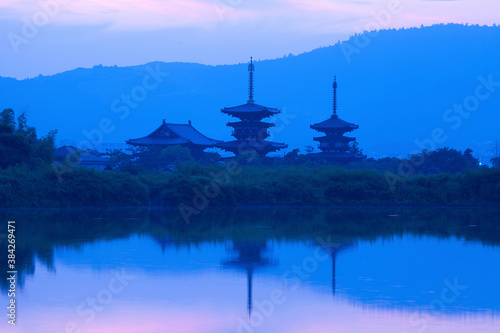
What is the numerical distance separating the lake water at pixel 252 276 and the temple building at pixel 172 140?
22.5m

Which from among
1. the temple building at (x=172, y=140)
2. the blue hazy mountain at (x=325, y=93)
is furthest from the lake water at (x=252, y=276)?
the blue hazy mountain at (x=325, y=93)

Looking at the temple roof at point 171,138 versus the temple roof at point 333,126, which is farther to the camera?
the temple roof at point 333,126

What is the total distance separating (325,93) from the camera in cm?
13062

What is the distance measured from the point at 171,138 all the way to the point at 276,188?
54.4 ft

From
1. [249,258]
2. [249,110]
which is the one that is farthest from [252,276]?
[249,110]

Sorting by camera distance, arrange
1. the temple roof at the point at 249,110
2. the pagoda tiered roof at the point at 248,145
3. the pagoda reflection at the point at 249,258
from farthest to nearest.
Result: the pagoda tiered roof at the point at 248,145
the temple roof at the point at 249,110
the pagoda reflection at the point at 249,258

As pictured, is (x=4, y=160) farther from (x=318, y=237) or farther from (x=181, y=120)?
(x=181, y=120)

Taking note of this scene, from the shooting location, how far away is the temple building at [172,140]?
46.4 metres

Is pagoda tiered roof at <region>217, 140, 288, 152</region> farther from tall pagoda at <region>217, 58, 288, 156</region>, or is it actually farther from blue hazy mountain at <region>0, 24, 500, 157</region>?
blue hazy mountain at <region>0, 24, 500, 157</region>

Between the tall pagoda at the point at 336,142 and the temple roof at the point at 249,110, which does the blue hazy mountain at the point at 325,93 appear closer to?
the tall pagoda at the point at 336,142

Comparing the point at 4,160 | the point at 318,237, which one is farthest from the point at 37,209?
the point at 318,237

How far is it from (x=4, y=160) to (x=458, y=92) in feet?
325

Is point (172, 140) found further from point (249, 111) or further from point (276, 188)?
point (276, 188)

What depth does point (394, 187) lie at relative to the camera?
32.1 meters
